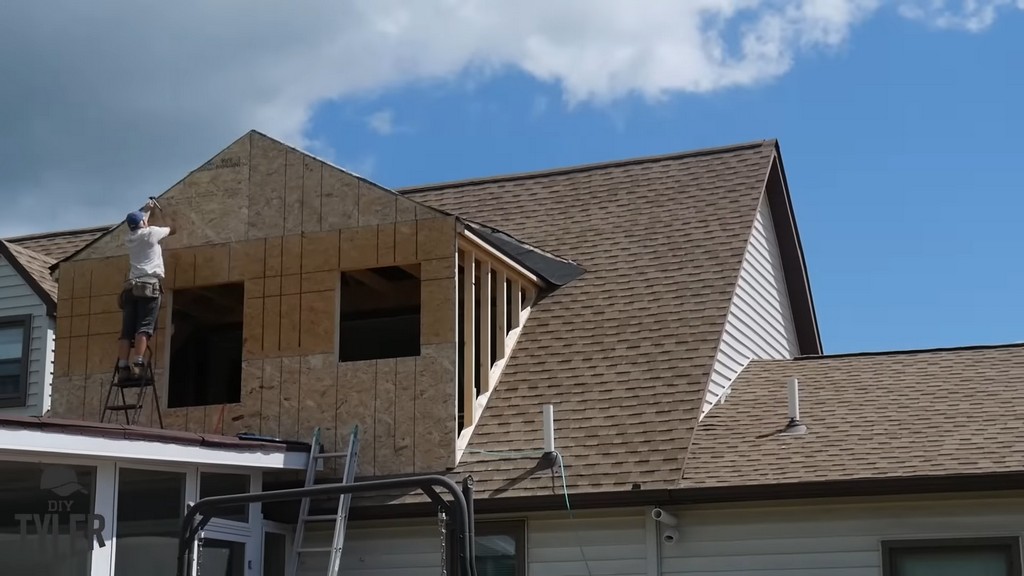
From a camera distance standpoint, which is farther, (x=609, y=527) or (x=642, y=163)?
(x=642, y=163)

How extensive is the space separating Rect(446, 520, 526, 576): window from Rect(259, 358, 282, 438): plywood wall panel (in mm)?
2606

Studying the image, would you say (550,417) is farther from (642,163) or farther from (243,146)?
(642,163)

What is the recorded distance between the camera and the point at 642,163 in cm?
1938

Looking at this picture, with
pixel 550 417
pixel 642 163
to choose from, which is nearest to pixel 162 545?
pixel 550 417

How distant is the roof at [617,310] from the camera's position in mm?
13719

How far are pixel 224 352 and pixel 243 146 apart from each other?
11.3 ft

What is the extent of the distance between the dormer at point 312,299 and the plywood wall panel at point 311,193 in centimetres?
1


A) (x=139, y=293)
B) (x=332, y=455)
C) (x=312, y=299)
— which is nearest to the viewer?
(x=332, y=455)

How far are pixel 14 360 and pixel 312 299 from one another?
7.47m

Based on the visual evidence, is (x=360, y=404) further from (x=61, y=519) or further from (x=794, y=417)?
(x=794, y=417)

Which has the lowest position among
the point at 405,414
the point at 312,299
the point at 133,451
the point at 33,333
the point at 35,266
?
the point at 133,451

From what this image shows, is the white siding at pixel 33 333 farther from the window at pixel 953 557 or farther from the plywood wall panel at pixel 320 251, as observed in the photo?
the window at pixel 953 557

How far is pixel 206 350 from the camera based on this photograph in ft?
59.3

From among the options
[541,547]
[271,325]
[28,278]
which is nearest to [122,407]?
[271,325]
